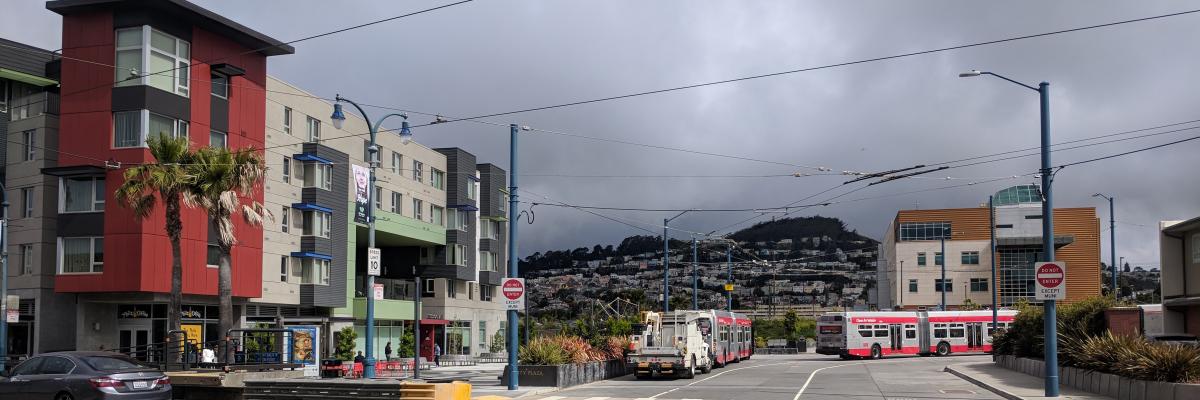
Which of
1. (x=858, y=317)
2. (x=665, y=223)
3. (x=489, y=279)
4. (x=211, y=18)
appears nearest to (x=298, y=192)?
(x=211, y=18)

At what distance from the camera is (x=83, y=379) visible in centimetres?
2048

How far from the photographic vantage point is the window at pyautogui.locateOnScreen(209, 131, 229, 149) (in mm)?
46838

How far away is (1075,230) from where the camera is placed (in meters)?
103

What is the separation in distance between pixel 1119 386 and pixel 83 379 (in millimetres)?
22531

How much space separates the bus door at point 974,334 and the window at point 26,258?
4929cm

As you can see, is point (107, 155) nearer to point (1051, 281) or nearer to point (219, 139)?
point (219, 139)

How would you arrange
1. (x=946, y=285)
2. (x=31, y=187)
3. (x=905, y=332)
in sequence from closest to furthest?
(x=31, y=187) → (x=905, y=332) → (x=946, y=285)

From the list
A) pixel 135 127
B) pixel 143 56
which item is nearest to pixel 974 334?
pixel 135 127

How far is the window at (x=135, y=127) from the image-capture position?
4244 centimetres

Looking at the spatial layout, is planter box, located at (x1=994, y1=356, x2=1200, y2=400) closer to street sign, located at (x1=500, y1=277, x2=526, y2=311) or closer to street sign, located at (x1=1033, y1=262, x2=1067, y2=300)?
street sign, located at (x1=1033, y1=262, x2=1067, y2=300)

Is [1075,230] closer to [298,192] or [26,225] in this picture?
[298,192]

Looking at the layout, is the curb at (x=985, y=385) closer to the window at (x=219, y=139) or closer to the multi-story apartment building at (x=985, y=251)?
the window at (x=219, y=139)

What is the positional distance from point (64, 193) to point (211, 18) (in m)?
9.51

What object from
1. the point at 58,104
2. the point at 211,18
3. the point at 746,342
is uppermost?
the point at 211,18
